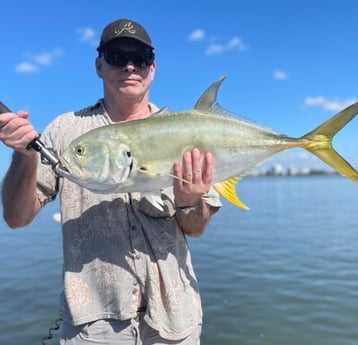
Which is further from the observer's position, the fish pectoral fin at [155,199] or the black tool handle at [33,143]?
the fish pectoral fin at [155,199]

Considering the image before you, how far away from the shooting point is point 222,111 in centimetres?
351

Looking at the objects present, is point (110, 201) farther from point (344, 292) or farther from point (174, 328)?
point (344, 292)

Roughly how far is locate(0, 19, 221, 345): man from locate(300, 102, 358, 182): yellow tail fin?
878 millimetres

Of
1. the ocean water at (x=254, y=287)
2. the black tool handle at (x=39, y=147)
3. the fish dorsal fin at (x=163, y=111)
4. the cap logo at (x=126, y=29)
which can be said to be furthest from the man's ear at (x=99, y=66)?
the ocean water at (x=254, y=287)

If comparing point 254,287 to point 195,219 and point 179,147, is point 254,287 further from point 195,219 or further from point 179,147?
point 179,147

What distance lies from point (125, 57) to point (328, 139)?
1.71 m

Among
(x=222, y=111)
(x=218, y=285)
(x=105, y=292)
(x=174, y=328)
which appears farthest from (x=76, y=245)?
(x=218, y=285)

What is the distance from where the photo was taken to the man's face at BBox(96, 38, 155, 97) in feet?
11.7

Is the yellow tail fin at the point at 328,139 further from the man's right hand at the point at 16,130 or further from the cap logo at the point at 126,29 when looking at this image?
the man's right hand at the point at 16,130

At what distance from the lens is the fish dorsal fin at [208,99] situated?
3.43 meters

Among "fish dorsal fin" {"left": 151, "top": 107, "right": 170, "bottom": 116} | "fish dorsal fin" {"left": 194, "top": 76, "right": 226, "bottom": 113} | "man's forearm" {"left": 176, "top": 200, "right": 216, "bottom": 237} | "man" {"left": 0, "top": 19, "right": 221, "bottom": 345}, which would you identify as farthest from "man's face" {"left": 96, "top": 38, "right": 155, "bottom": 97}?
"man's forearm" {"left": 176, "top": 200, "right": 216, "bottom": 237}

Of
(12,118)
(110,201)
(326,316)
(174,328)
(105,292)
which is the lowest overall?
(326,316)

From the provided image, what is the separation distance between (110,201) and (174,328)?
3.40ft

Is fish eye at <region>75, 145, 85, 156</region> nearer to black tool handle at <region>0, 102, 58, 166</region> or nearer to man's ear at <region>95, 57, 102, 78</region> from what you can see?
black tool handle at <region>0, 102, 58, 166</region>
